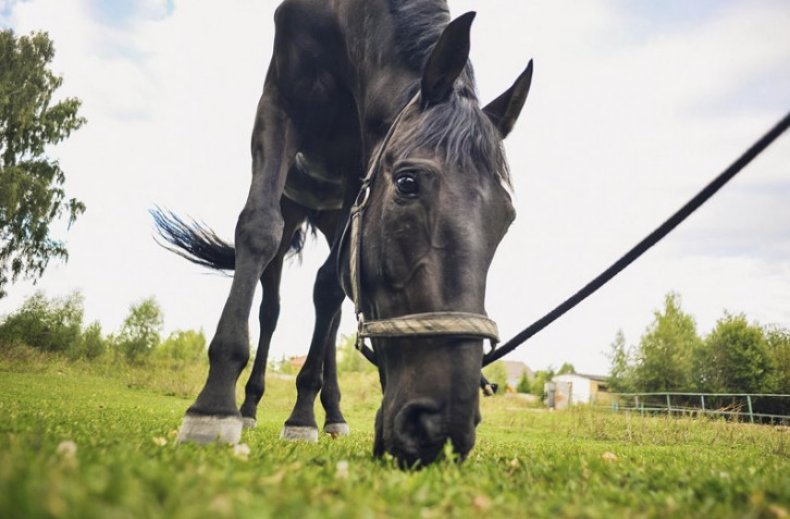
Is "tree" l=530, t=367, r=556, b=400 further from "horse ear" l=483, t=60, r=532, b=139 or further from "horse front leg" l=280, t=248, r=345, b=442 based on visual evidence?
"horse ear" l=483, t=60, r=532, b=139

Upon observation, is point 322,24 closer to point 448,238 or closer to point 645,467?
point 448,238

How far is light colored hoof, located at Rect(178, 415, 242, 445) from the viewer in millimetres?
2459

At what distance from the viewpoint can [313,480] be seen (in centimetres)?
143

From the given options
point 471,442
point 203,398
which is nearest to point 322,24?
point 203,398

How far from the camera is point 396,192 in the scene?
2436mm

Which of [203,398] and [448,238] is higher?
[448,238]

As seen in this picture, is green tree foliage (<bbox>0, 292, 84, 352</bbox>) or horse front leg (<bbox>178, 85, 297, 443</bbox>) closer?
horse front leg (<bbox>178, 85, 297, 443</bbox>)

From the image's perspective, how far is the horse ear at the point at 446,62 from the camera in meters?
2.65

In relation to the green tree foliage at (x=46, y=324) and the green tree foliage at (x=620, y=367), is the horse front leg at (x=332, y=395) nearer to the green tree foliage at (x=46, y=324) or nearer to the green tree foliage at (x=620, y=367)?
the green tree foliage at (x=46, y=324)

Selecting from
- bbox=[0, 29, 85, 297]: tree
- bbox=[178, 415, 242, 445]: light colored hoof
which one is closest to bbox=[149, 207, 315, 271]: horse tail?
bbox=[178, 415, 242, 445]: light colored hoof

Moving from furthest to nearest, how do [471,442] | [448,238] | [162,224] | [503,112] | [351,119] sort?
[162,224] < [351,119] < [503,112] < [448,238] < [471,442]

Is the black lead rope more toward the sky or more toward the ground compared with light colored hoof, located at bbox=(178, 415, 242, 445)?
more toward the sky

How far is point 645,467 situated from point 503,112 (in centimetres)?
210

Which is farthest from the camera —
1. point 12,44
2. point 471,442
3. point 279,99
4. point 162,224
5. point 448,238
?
point 12,44
